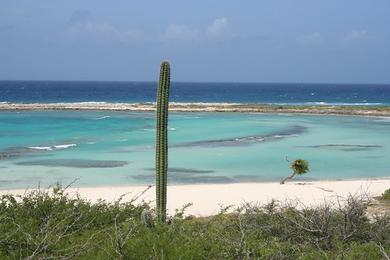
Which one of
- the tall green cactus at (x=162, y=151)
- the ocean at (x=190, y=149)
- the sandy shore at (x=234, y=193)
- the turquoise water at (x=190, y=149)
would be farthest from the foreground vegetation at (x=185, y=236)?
the turquoise water at (x=190, y=149)

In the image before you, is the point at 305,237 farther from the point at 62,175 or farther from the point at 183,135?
the point at 183,135

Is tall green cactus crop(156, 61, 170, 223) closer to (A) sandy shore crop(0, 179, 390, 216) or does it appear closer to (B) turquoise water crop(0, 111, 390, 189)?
(A) sandy shore crop(0, 179, 390, 216)

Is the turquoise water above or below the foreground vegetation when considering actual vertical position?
below

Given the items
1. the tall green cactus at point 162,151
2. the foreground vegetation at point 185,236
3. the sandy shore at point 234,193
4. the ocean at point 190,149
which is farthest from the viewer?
the ocean at point 190,149

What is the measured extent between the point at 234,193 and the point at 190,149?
14620 mm

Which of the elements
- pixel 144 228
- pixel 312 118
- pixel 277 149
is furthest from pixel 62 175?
pixel 312 118

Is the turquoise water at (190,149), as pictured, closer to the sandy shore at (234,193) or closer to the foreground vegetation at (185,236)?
the sandy shore at (234,193)

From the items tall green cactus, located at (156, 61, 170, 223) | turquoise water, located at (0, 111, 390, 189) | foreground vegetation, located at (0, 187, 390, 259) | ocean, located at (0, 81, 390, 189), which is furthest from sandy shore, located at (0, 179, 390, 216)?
foreground vegetation, located at (0, 187, 390, 259)

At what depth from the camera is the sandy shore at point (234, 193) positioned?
17513 millimetres

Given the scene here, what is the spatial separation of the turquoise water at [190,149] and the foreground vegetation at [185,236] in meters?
12.8

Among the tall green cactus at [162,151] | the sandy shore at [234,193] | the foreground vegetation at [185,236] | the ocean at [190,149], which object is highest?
the tall green cactus at [162,151]

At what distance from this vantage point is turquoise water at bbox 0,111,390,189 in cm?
2492

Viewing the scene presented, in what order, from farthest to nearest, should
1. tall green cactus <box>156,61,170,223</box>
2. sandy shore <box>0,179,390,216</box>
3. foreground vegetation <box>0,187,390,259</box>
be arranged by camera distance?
sandy shore <box>0,179,390,216</box> → tall green cactus <box>156,61,170,223</box> → foreground vegetation <box>0,187,390,259</box>

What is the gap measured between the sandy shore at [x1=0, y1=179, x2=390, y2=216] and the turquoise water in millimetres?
2610
